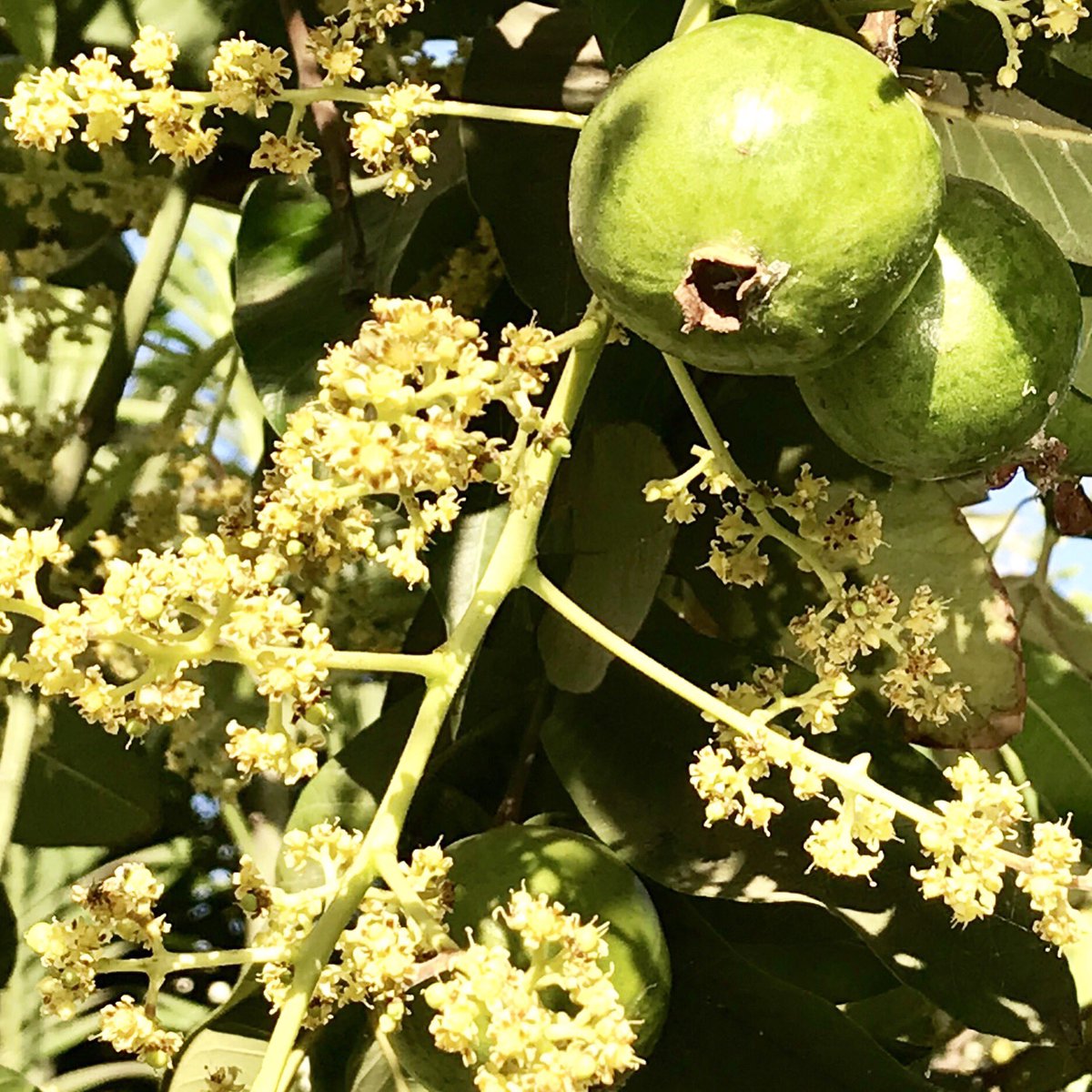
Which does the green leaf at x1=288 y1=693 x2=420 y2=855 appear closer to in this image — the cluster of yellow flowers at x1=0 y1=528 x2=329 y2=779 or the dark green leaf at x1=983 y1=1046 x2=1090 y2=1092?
the cluster of yellow flowers at x1=0 y1=528 x2=329 y2=779

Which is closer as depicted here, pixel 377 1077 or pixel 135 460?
pixel 377 1077

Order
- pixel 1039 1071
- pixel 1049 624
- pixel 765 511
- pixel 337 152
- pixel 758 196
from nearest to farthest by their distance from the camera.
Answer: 1. pixel 758 196
2. pixel 765 511
3. pixel 337 152
4. pixel 1039 1071
5. pixel 1049 624

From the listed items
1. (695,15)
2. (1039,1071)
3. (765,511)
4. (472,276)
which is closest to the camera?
(695,15)

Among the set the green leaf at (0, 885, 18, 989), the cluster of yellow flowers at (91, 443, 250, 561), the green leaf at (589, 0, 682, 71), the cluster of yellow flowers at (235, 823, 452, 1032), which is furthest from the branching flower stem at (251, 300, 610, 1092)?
the green leaf at (0, 885, 18, 989)

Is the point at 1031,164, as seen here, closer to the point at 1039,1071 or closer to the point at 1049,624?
the point at 1049,624

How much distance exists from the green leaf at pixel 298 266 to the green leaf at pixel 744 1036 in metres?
0.50

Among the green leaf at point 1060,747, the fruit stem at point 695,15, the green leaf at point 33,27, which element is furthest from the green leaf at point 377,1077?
the green leaf at point 33,27

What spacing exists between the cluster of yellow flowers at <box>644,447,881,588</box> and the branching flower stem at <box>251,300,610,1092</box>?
76mm

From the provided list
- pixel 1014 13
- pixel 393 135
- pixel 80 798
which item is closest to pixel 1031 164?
pixel 1014 13

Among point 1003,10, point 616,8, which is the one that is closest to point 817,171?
point 1003,10

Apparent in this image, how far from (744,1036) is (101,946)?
0.46m

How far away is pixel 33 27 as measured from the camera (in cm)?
110

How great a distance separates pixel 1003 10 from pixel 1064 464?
305mm

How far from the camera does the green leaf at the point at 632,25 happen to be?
0.85 metres
